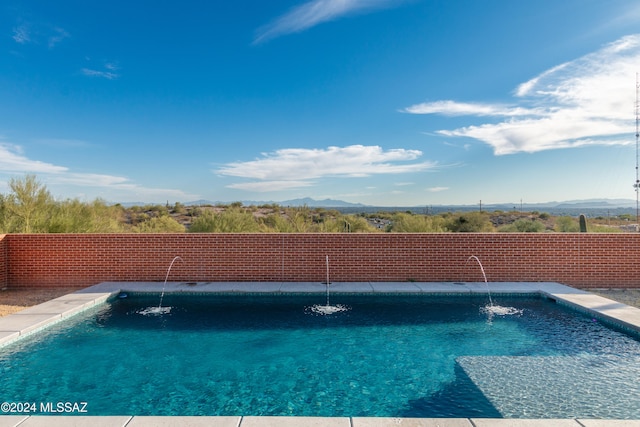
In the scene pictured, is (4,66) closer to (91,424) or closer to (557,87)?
(91,424)

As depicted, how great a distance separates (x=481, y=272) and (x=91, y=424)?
7679mm

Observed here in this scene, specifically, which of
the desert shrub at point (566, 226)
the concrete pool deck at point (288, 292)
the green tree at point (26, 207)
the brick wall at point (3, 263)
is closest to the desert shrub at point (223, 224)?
the concrete pool deck at point (288, 292)

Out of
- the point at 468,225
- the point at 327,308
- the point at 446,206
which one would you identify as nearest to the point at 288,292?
the point at 327,308

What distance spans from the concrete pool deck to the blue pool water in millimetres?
264

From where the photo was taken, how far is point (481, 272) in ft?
26.0

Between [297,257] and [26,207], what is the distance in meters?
7.93

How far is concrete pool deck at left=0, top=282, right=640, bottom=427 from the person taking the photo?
8.71 ft

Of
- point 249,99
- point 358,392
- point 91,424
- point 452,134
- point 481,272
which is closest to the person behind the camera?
point 91,424

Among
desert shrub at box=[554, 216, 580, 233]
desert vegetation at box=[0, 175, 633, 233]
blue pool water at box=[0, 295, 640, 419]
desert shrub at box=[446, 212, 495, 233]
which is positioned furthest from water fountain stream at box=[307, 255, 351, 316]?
desert shrub at box=[554, 216, 580, 233]

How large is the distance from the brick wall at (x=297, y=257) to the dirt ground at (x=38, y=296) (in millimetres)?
359

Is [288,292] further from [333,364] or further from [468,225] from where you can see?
[468,225]

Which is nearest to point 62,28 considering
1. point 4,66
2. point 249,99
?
point 4,66

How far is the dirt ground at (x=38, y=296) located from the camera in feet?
20.6

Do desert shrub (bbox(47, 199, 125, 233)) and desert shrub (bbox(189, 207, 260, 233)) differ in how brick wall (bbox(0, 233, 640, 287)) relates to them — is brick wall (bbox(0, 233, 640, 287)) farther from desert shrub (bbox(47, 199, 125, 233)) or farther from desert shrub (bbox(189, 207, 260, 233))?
desert shrub (bbox(189, 207, 260, 233))
